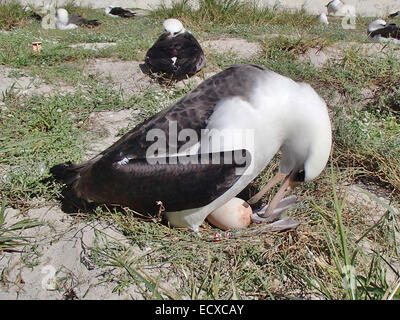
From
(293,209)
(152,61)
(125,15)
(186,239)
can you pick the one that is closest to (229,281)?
(186,239)

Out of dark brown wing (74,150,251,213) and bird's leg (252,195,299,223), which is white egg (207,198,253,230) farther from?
dark brown wing (74,150,251,213)

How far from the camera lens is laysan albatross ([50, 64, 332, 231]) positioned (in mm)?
2949

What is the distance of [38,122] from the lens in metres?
4.54

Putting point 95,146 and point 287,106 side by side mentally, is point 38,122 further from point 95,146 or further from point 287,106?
point 287,106

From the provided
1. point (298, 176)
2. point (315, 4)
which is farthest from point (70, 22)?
point (315, 4)

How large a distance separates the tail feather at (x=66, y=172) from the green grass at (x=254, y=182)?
0.50 feet

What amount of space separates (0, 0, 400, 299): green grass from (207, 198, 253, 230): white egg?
137 mm

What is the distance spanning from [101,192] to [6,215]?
825 millimetres

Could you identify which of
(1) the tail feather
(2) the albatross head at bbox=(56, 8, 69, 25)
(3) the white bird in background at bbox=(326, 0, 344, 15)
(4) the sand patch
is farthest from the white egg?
(3) the white bird in background at bbox=(326, 0, 344, 15)

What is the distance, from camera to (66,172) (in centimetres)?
349

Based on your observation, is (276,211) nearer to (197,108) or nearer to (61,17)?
(197,108)

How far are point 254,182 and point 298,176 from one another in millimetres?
914

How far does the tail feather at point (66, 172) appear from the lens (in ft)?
11.3

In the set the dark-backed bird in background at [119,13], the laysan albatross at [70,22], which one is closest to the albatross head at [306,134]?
the laysan albatross at [70,22]
